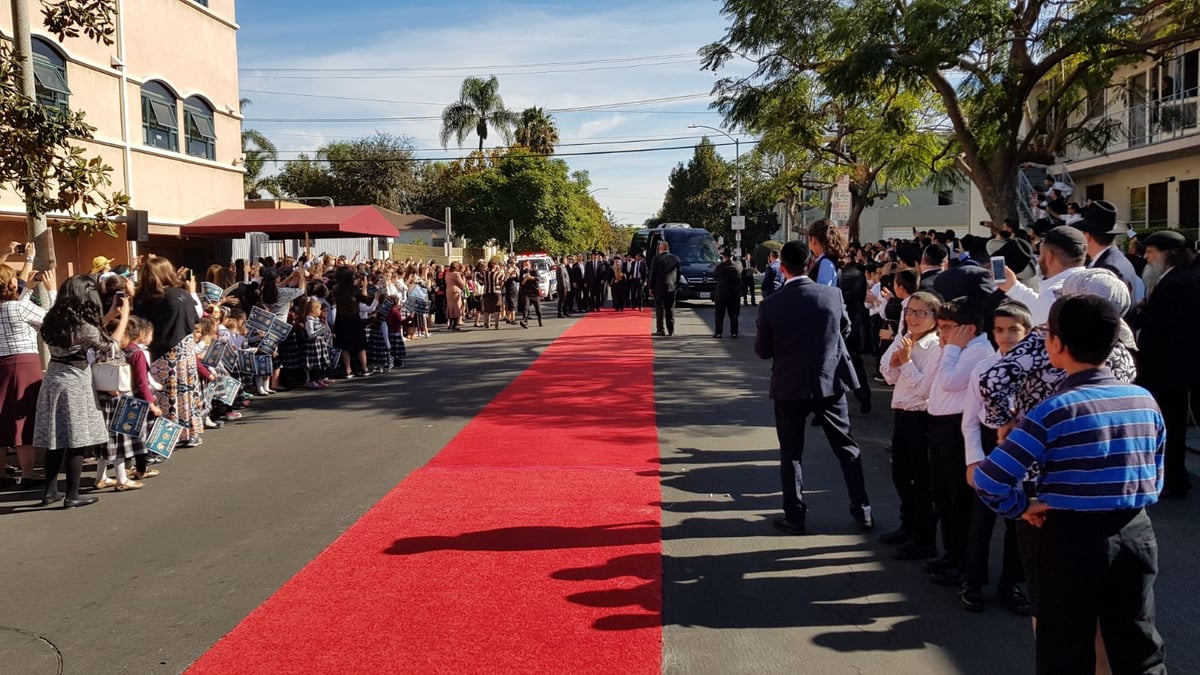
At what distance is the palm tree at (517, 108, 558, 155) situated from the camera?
66.2 m

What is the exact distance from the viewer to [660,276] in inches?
734

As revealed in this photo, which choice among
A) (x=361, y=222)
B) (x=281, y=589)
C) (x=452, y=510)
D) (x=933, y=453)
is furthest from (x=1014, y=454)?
(x=361, y=222)

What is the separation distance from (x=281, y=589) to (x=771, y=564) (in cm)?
288

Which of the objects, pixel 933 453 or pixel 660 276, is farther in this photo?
pixel 660 276

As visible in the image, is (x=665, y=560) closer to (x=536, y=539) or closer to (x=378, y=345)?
(x=536, y=539)

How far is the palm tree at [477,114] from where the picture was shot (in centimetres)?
5650

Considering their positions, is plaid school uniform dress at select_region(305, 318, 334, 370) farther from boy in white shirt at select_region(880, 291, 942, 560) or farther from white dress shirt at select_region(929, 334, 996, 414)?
white dress shirt at select_region(929, 334, 996, 414)

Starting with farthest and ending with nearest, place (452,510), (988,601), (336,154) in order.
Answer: (336,154) → (452,510) → (988,601)

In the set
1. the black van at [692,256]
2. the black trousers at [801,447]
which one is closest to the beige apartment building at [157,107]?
the black van at [692,256]

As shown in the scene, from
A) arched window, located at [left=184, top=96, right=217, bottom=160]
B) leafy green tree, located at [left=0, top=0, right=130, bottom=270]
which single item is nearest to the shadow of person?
leafy green tree, located at [left=0, top=0, right=130, bottom=270]

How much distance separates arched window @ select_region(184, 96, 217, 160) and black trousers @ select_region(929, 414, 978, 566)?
22381 millimetres

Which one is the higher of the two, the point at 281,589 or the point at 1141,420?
the point at 1141,420

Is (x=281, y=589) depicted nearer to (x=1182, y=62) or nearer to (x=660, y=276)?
(x=660, y=276)

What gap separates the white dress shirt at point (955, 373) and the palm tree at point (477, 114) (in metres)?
54.4
